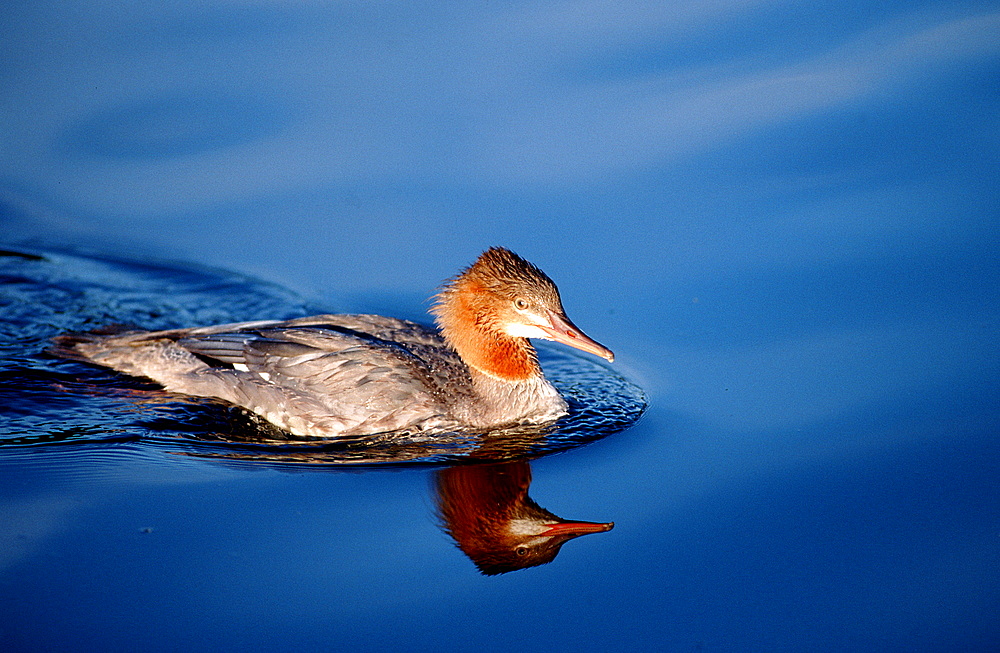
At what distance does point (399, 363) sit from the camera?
28.6 feet

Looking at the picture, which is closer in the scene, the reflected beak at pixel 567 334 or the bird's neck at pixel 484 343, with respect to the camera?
the reflected beak at pixel 567 334

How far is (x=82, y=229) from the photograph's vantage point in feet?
35.6

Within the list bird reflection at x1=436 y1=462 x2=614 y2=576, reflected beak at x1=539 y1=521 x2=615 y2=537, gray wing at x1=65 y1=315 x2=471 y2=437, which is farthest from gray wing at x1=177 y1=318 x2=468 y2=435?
reflected beak at x1=539 y1=521 x2=615 y2=537

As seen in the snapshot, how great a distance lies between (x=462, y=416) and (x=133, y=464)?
7.88 feet

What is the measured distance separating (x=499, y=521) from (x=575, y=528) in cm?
51

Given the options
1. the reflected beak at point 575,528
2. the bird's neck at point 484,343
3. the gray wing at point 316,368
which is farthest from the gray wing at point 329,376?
the reflected beak at point 575,528

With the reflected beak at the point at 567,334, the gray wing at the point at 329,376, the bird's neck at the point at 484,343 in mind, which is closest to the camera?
the reflected beak at the point at 567,334

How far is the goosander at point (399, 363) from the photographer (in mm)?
8547

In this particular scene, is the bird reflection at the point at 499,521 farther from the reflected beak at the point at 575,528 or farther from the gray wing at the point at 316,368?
the gray wing at the point at 316,368

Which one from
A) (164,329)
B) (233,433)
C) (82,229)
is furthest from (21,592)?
(82,229)

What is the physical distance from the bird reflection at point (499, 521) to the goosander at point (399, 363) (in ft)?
3.05

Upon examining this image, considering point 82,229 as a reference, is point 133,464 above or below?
below

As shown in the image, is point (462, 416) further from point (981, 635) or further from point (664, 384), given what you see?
point (981, 635)

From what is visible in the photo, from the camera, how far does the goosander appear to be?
8.55 m
